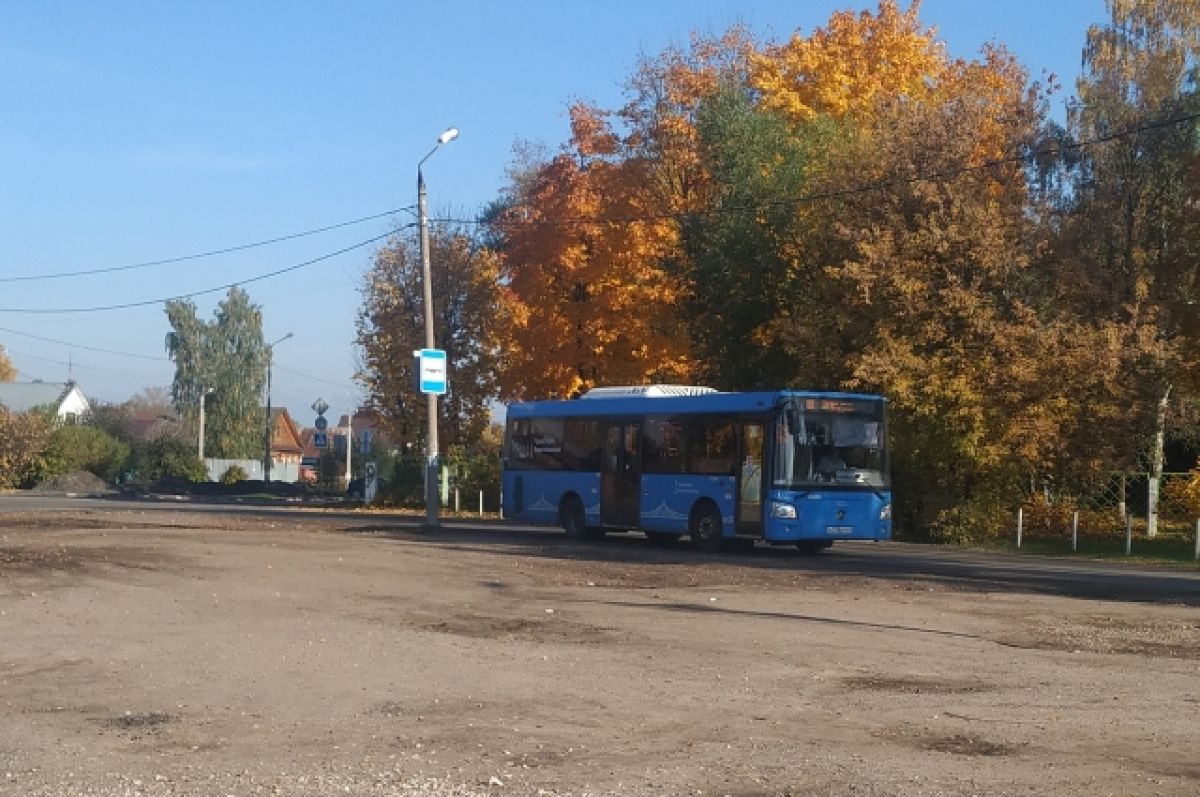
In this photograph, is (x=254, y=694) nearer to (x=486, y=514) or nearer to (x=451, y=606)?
(x=451, y=606)

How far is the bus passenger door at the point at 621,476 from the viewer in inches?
1240

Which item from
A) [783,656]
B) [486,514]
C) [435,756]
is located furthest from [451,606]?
[486,514]

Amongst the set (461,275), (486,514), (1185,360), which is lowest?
(486,514)

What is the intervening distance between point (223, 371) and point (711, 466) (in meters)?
89.4

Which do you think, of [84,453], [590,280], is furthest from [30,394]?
[590,280]

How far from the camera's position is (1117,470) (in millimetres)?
37188

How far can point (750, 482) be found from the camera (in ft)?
92.0

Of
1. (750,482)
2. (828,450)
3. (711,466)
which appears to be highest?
(828,450)

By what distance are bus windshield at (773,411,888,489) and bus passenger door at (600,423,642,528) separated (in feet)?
15.7

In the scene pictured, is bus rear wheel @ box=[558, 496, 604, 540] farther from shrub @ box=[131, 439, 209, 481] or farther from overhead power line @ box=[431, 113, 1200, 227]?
shrub @ box=[131, 439, 209, 481]

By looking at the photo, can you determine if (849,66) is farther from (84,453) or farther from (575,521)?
(84,453)

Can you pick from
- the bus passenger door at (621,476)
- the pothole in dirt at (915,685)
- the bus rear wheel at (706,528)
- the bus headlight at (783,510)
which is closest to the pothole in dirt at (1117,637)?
the pothole in dirt at (915,685)

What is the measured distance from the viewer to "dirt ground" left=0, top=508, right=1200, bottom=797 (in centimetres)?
862

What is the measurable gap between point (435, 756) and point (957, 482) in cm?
2735
